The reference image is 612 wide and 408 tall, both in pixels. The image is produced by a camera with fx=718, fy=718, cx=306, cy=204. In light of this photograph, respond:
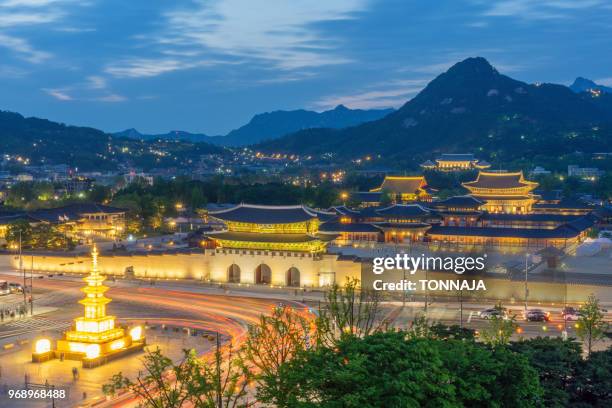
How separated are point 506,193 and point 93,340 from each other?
78.0 m

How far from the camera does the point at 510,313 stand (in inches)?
1734

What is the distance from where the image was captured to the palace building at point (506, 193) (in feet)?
333

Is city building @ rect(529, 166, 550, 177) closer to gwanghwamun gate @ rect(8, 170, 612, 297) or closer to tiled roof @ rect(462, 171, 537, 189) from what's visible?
gwanghwamun gate @ rect(8, 170, 612, 297)

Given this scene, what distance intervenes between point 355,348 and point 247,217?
38.6 m

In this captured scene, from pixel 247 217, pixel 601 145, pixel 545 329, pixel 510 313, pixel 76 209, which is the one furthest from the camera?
pixel 601 145

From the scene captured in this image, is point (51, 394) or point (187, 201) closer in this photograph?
point (51, 394)

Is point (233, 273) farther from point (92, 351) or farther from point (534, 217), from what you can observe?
point (534, 217)

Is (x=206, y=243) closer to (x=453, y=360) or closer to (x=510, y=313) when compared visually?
(x=510, y=313)

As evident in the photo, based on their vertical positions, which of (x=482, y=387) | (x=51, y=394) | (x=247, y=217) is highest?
(x=247, y=217)

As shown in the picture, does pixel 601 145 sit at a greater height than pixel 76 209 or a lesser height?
greater

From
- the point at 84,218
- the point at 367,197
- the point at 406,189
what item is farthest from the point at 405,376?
the point at 406,189

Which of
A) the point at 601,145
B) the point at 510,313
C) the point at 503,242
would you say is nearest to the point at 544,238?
the point at 503,242

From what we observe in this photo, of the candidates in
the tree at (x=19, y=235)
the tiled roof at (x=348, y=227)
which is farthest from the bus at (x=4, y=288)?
the tiled roof at (x=348, y=227)

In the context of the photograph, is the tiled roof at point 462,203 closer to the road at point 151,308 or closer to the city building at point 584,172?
the road at point 151,308
